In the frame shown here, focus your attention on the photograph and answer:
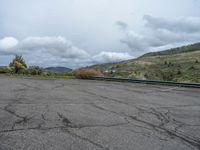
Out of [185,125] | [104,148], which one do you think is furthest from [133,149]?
[185,125]

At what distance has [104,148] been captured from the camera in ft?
17.4

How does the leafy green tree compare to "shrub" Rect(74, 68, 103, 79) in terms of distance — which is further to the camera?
the leafy green tree

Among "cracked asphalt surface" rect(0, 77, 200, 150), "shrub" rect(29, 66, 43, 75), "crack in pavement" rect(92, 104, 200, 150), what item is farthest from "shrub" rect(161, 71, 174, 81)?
"crack in pavement" rect(92, 104, 200, 150)

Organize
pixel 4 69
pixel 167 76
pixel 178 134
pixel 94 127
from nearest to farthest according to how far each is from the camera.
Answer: pixel 178 134
pixel 94 127
pixel 167 76
pixel 4 69

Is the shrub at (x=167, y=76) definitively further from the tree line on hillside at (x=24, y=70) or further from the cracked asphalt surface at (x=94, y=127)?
the cracked asphalt surface at (x=94, y=127)

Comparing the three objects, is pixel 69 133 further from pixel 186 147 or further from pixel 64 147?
pixel 186 147

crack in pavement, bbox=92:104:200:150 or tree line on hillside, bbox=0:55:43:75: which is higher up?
tree line on hillside, bbox=0:55:43:75

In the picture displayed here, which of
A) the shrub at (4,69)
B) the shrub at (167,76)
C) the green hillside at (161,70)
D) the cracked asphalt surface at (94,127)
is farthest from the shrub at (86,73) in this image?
the cracked asphalt surface at (94,127)

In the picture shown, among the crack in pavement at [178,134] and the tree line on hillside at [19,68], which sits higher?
the tree line on hillside at [19,68]

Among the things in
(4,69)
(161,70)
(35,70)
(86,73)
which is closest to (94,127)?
(86,73)

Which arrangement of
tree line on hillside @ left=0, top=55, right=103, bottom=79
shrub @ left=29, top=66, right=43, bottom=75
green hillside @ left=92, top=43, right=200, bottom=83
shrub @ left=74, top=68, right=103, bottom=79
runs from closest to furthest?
shrub @ left=74, top=68, right=103, bottom=79 → green hillside @ left=92, top=43, right=200, bottom=83 → tree line on hillside @ left=0, top=55, right=103, bottom=79 → shrub @ left=29, top=66, right=43, bottom=75

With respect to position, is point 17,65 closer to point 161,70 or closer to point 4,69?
point 4,69

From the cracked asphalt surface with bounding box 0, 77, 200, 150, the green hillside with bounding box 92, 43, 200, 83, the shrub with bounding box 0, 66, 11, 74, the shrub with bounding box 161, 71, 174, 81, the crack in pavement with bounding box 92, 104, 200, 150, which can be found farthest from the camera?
the shrub with bounding box 0, 66, 11, 74

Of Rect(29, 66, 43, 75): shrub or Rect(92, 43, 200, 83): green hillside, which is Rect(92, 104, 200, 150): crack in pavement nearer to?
Rect(92, 43, 200, 83): green hillside
